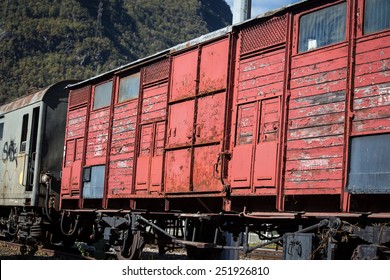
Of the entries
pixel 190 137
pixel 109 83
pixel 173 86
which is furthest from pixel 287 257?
pixel 109 83

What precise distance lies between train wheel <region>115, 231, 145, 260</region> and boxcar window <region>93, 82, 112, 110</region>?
11.6 feet

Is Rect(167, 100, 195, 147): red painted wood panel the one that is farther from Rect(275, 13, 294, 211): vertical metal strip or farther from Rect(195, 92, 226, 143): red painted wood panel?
Rect(275, 13, 294, 211): vertical metal strip

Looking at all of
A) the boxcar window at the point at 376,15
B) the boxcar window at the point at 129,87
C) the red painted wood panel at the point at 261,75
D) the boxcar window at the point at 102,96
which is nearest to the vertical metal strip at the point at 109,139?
the boxcar window at the point at 129,87

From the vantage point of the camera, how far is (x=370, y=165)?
823 cm

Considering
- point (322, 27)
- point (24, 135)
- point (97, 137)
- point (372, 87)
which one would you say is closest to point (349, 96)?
point (372, 87)

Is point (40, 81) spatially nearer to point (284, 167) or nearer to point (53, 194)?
point (53, 194)

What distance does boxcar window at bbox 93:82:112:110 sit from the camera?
1557 centimetres

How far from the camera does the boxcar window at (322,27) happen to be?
912cm

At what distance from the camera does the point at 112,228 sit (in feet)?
46.5

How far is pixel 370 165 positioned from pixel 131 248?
6824 millimetres

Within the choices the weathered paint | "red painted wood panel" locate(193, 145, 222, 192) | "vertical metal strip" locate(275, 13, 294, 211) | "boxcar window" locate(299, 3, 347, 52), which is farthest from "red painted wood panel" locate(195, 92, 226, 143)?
"boxcar window" locate(299, 3, 347, 52)

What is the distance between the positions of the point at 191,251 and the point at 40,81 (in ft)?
195

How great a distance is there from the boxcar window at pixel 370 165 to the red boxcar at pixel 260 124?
15 mm

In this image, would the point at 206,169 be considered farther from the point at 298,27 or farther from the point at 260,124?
the point at 298,27
